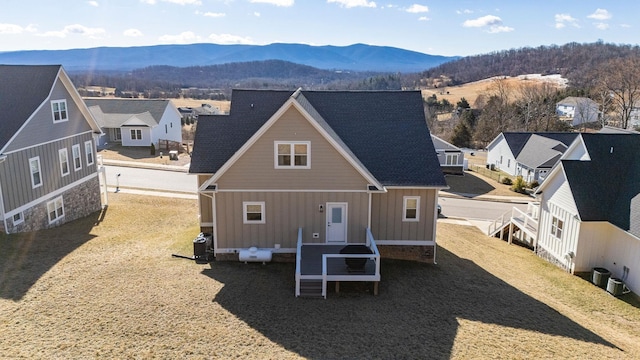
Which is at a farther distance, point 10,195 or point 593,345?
point 10,195

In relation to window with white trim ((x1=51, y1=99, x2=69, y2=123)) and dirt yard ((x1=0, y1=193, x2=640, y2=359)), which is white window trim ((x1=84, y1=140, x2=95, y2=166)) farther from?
dirt yard ((x1=0, y1=193, x2=640, y2=359))

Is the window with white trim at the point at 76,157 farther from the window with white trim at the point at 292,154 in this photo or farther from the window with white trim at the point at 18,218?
the window with white trim at the point at 292,154

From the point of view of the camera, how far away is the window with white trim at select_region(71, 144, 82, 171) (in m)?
26.4

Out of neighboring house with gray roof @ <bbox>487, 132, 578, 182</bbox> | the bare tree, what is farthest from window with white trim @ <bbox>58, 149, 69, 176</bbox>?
the bare tree

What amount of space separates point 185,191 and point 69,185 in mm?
11497

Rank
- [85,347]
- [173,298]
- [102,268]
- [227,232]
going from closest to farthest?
[85,347] < [173,298] < [102,268] < [227,232]

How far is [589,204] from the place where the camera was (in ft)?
69.9

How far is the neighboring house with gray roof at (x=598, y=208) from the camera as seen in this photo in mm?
20203

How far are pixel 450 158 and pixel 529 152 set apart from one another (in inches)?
396

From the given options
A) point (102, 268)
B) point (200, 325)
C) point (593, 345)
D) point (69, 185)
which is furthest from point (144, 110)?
point (593, 345)

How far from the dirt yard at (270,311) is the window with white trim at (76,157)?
6.33 meters

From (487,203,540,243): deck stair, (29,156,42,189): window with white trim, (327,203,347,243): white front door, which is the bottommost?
(487,203,540,243): deck stair

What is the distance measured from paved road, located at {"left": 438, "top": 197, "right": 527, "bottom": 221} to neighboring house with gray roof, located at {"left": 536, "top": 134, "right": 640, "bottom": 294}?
1191cm

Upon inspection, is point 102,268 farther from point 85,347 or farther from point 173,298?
point 85,347
